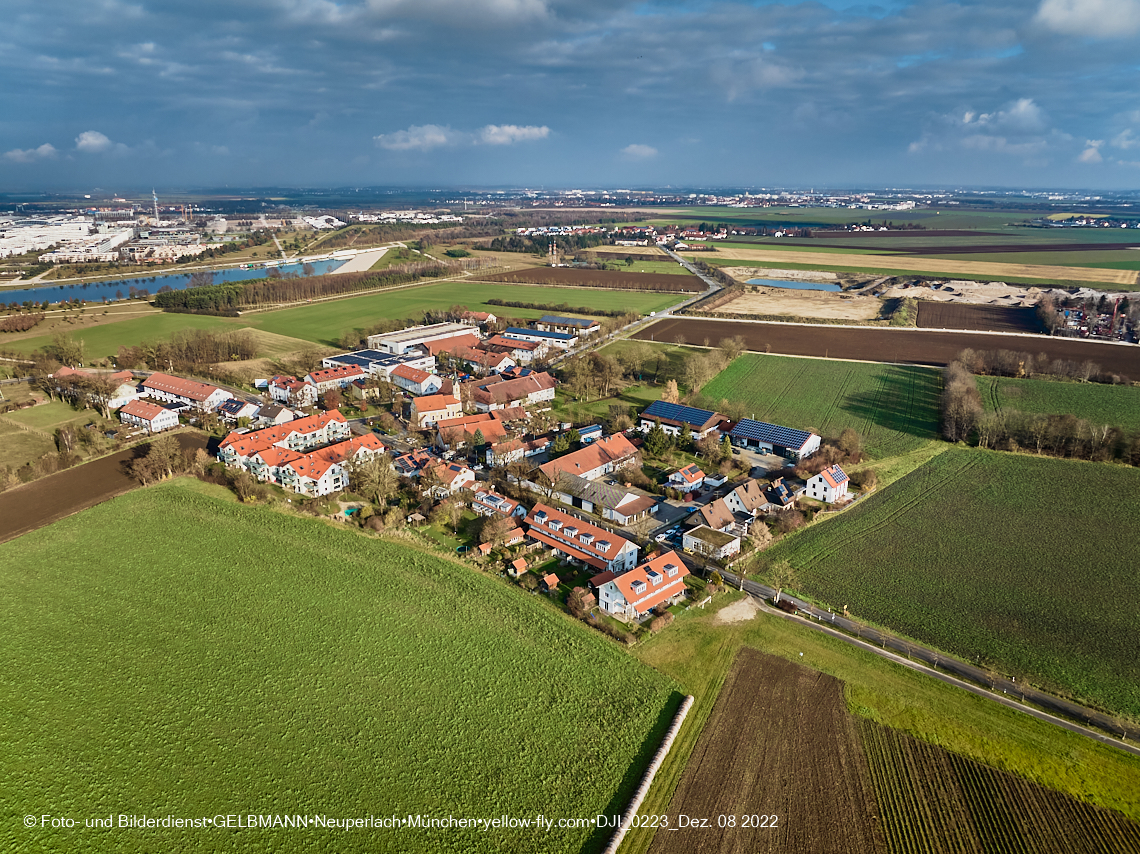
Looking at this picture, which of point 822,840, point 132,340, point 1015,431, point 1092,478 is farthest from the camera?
point 132,340

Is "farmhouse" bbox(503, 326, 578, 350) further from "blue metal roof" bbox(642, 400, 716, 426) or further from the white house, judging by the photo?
the white house

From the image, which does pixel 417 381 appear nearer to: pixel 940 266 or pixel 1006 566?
pixel 1006 566

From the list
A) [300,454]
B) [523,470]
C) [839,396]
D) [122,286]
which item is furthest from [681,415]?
[122,286]

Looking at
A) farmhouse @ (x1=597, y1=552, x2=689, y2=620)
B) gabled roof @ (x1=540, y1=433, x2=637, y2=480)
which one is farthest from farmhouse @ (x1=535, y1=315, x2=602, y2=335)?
farmhouse @ (x1=597, y1=552, x2=689, y2=620)

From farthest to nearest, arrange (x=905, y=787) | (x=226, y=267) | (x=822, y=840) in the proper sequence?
(x=226, y=267) < (x=905, y=787) < (x=822, y=840)

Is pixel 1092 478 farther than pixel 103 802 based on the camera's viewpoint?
→ Yes

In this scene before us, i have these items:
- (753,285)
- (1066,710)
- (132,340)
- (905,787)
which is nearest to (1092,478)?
(1066,710)

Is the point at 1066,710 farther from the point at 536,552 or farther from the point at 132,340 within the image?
the point at 132,340
